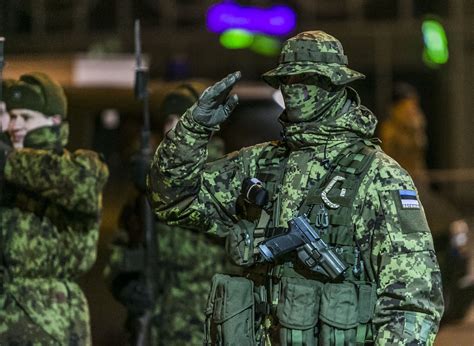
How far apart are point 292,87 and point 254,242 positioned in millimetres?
581

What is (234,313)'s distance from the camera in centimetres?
500

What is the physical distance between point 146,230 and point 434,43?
595 inches

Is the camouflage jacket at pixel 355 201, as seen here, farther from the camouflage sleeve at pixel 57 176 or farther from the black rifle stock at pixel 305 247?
the camouflage sleeve at pixel 57 176

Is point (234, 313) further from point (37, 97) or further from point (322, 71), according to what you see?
point (37, 97)

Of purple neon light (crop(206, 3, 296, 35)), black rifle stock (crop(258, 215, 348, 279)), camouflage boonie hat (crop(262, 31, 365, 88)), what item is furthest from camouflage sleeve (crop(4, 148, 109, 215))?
purple neon light (crop(206, 3, 296, 35))

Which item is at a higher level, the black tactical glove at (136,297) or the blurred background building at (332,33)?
the blurred background building at (332,33)

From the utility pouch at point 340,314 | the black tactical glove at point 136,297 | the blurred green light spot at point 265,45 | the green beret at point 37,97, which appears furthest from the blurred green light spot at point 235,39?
the utility pouch at point 340,314

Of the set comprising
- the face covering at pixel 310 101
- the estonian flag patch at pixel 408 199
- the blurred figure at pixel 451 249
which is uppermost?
the face covering at pixel 310 101

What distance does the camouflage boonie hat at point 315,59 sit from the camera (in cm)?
499

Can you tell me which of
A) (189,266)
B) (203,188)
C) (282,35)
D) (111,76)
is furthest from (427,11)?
(203,188)

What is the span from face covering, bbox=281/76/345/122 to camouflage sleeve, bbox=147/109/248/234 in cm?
32

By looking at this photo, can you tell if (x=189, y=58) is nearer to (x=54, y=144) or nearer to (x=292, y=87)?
(x=54, y=144)

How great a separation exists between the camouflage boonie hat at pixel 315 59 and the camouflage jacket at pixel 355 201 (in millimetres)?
153

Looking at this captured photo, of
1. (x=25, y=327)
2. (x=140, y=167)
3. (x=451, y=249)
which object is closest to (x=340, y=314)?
→ (x=25, y=327)
